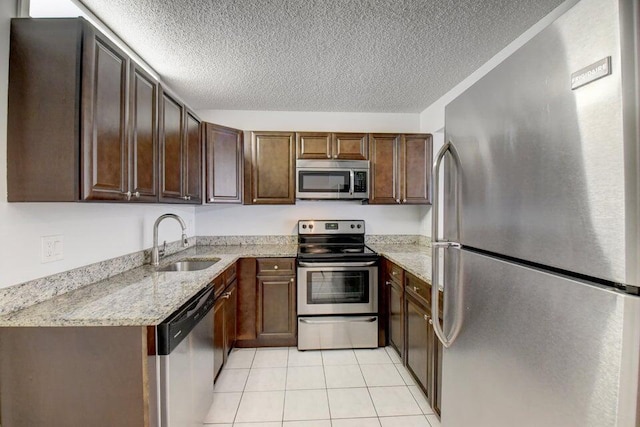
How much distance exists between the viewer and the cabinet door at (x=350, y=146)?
301cm

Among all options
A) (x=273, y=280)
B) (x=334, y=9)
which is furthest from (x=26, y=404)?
(x=334, y=9)

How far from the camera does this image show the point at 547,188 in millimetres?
696

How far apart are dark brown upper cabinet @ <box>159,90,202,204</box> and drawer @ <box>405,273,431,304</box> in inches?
71.8

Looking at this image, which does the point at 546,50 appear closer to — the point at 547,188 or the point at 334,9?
the point at 547,188

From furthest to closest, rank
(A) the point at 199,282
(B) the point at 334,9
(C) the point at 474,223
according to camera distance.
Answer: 1. (A) the point at 199,282
2. (B) the point at 334,9
3. (C) the point at 474,223

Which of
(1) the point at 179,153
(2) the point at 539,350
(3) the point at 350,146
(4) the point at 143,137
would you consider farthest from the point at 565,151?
(3) the point at 350,146

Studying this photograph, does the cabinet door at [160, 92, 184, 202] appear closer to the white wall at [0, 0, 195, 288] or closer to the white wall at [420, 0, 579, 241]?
the white wall at [0, 0, 195, 288]

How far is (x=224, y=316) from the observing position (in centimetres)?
231

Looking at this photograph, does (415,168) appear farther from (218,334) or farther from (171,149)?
(218,334)

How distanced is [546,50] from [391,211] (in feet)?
8.94

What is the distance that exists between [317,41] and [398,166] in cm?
160

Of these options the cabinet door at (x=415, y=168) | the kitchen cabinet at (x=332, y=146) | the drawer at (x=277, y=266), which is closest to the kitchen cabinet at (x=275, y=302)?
the drawer at (x=277, y=266)

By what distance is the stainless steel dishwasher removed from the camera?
47.6 inches

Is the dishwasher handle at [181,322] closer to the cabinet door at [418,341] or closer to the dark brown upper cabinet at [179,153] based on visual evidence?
the dark brown upper cabinet at [179,153]
